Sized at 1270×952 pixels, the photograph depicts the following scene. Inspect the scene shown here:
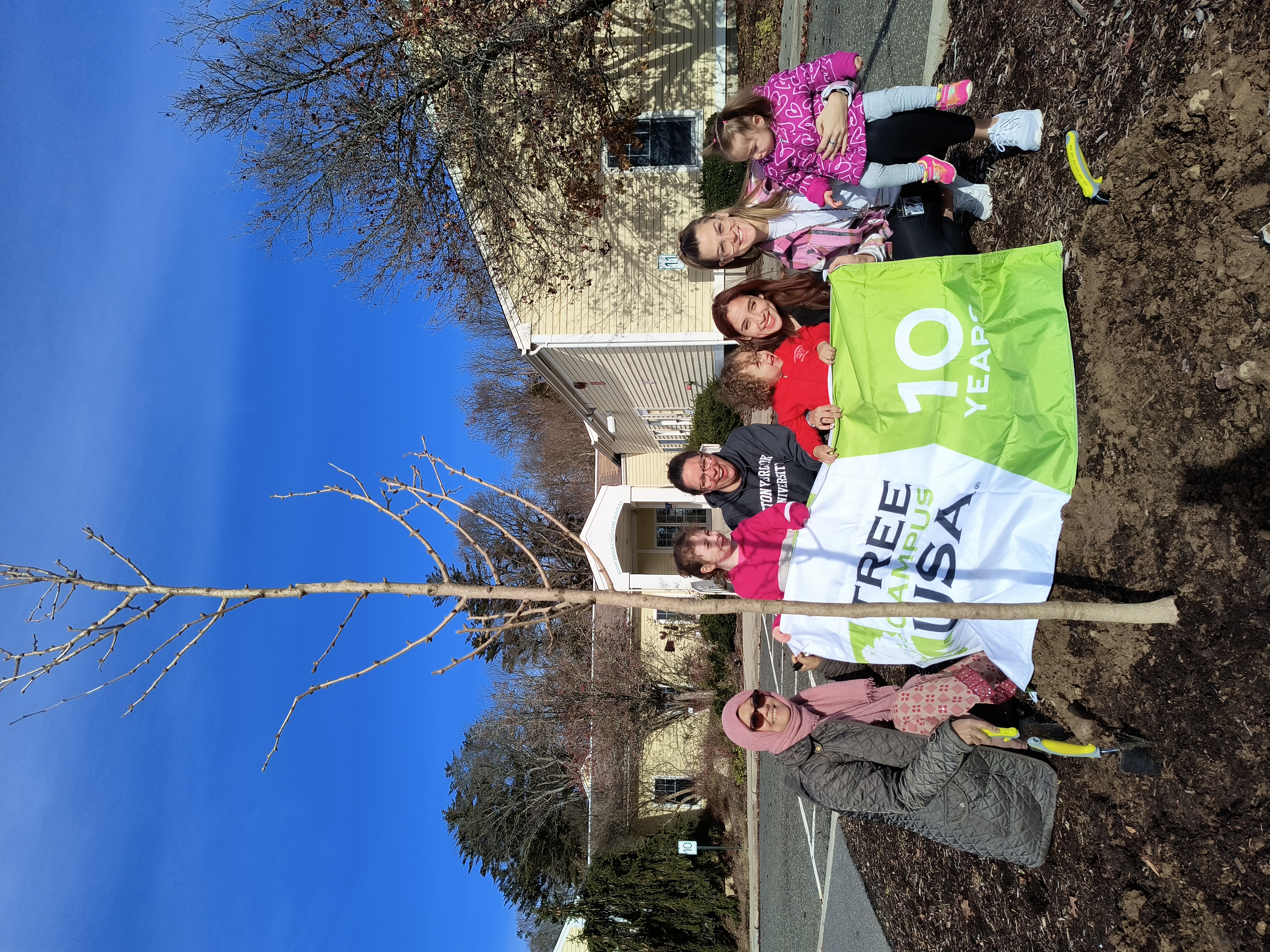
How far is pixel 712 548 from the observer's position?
4.73 meters

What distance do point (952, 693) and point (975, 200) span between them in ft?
12.5

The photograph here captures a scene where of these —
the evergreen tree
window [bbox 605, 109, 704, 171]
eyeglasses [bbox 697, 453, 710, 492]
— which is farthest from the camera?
the evergreen tree

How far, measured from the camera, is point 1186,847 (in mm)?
3221

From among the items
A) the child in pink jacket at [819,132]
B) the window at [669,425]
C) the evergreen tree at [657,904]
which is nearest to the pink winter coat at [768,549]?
the child in pink jacket at [819,132]

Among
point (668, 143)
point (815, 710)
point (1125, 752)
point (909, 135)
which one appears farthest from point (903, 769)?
point (668, 143)

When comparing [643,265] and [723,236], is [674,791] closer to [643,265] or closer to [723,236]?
[643,265]

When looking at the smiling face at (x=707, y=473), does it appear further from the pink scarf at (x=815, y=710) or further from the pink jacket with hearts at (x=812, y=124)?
the pink jacket with hearts at (x=812, y=124)

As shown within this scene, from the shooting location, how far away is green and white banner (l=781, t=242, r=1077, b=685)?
3512mm

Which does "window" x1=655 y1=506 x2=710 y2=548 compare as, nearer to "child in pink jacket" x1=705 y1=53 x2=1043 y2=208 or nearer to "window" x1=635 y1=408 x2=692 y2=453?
"window" x1=635 y1=408 x2=692 y2=453

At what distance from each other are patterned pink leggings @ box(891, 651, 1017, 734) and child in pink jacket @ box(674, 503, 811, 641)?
1.13 metres

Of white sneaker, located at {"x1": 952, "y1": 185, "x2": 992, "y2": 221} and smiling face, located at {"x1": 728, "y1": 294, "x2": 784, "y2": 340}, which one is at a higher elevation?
A: white sneaker, located at {"x1": 952, "y1": 185, "x2": 992, "y2": 221}

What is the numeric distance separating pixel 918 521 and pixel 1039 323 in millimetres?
1260

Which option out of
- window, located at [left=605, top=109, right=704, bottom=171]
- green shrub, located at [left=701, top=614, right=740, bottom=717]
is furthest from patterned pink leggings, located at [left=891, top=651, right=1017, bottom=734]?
green shrub, located at [left=701, top=614, right=740, bottom=717]

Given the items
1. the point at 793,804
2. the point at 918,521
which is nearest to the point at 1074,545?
the point at 918,521
